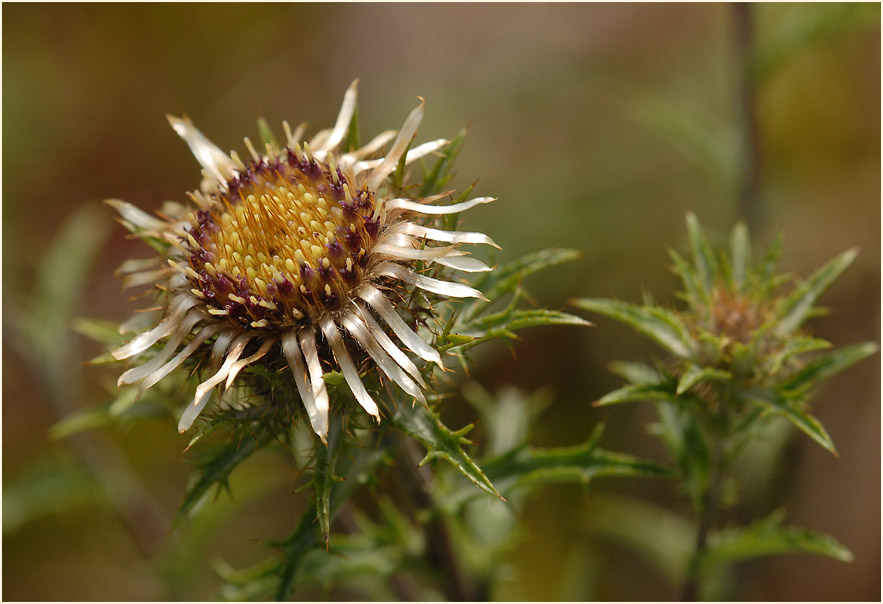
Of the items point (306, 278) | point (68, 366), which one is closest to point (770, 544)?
point (306, 278)

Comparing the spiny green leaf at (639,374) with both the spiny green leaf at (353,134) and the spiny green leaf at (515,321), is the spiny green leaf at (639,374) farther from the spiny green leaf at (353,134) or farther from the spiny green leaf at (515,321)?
the spiny green leaf at (353,134)

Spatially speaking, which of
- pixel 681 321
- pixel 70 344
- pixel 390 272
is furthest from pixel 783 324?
pixel 70 344

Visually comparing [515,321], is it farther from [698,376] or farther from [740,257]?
[740,257]

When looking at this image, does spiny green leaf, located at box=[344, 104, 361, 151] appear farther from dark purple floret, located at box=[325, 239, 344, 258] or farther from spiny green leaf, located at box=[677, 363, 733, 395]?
spiny green leaf, located at box=[677, 363, 733, 395]

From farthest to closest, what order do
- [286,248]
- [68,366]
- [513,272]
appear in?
[68,366], [513,272], [286,248]

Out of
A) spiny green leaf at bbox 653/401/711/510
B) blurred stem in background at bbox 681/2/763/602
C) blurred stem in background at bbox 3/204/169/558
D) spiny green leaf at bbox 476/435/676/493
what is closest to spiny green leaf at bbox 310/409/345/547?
spiny green leaf at bbox 476/435/676/493

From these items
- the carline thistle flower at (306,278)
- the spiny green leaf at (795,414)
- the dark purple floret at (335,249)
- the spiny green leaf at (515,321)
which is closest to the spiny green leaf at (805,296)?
the spiny green leaf at (795,414)
